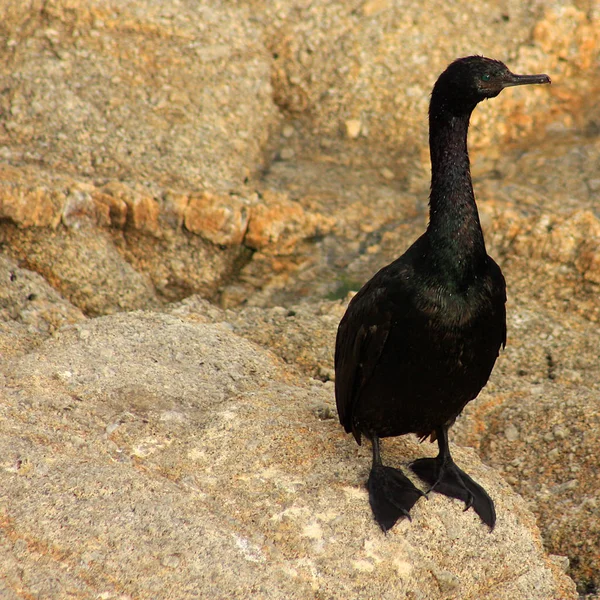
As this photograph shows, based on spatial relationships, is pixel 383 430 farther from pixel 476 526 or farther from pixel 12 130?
pixel 12 130

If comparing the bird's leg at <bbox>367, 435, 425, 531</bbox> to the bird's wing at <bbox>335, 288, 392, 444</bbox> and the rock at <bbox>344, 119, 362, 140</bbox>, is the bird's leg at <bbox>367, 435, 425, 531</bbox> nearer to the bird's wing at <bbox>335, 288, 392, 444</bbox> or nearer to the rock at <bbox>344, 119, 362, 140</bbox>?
the bird's wing at <bbox>335, 288, 392, 444</bbox>

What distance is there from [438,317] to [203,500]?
1375 millimetres

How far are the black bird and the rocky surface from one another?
0.33m

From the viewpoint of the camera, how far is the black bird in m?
3.88

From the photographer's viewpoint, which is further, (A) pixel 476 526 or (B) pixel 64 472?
(A) pixel 476 526

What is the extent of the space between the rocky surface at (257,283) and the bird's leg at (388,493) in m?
0.08

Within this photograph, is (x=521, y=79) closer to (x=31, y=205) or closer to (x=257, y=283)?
(x=257, y=283)

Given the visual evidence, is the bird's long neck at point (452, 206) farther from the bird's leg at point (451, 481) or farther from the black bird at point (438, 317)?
the bird's leg at point (451, 481)

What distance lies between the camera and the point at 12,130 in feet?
21.3

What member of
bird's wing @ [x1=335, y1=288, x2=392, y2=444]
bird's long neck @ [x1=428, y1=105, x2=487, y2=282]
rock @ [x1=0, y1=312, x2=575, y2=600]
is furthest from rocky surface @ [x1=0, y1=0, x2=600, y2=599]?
bird's long neck @ [x1=428, y1=105, x2=487, y2=282]

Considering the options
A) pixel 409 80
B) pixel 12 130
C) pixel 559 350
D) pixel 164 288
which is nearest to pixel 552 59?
pixel 409 80

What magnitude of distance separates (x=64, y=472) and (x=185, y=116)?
151 inches

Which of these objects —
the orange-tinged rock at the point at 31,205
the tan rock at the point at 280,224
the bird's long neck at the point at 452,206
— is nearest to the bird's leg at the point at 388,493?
the bird's long neck at the point at 452,206

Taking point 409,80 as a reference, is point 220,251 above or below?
below
